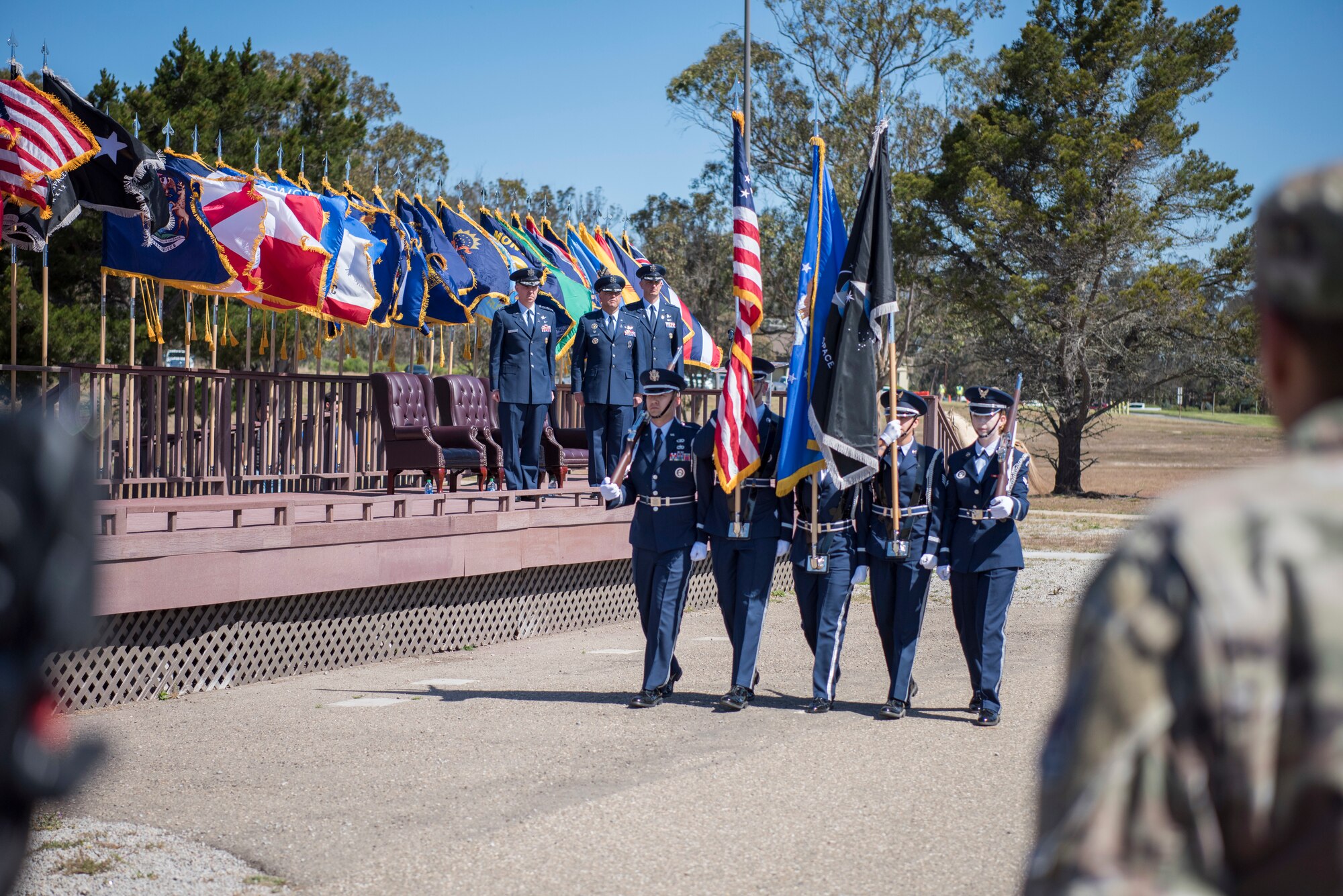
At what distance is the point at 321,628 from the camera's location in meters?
9.41

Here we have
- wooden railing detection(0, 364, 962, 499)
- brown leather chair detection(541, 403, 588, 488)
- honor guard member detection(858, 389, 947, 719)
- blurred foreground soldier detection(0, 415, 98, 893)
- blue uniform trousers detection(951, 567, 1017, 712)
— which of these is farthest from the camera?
brown leather chair detection(541, 403, 588, 488)

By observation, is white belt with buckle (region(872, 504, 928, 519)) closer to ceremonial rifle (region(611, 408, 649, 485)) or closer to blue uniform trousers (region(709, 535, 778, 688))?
blue uniform trousers (region(709, 535, 778, 688))

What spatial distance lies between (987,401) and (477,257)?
8649 millimetres

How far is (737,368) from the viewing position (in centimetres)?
825

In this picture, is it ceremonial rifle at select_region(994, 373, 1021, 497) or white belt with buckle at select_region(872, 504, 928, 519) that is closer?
ceremonial rifle at select_region(994, 373, 1021, 497)

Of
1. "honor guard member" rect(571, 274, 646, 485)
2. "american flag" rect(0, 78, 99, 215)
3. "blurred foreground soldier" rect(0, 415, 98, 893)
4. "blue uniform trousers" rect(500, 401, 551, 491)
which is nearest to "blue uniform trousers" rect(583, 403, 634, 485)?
"honor guard member" rect(571, 274, 646, 485)

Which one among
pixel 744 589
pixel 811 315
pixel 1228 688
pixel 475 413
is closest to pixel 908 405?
pixel 811 315

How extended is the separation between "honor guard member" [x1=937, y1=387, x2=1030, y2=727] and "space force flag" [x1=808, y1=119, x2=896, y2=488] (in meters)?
0.61

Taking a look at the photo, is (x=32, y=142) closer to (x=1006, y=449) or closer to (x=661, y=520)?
(x=661, y=520)

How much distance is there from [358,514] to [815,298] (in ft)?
13.9

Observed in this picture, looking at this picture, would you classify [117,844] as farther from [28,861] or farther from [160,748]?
[160,748]

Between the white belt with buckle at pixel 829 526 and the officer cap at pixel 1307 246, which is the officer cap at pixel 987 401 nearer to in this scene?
the white belt with buckle at pixel 829 526

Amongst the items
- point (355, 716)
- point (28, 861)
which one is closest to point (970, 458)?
point (355, 716)

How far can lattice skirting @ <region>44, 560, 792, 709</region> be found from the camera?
8086mm
